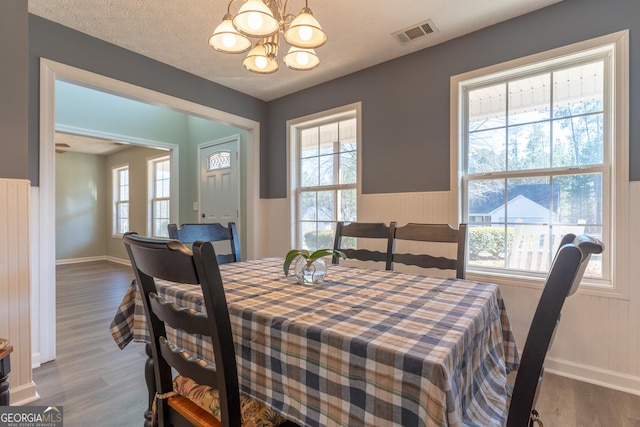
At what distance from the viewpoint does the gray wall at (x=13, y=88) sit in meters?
1.65

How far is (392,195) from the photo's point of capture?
2.79 meters

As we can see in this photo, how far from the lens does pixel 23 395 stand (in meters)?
1.66

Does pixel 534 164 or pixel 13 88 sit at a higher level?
pixel 13 88

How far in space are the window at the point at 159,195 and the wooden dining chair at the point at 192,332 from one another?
5.03 m

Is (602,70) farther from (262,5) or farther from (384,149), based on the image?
(262,5)

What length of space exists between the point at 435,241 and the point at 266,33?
1.38 metres

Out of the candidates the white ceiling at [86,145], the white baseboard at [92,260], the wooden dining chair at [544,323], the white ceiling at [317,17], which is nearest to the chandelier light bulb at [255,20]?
the white ceiling at [317,17]

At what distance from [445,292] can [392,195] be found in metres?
1.67

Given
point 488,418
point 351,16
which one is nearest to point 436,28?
point 351,16

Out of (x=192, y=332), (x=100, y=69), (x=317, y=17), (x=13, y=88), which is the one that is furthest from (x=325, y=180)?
(x=192, y=332)

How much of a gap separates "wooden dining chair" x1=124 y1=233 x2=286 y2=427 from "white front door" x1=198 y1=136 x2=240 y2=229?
319 cm

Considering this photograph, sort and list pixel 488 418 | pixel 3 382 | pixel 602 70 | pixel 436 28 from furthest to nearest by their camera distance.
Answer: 1. pixel 436 28
2. pixel 602 70
3. pixel 3 382
4. pixel 488 418

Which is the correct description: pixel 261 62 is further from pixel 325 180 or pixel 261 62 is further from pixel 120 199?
pixel 120 199

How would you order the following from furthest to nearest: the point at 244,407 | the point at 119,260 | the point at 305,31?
the point at 119,260 → the point at 305,31 → the point at 244,407
